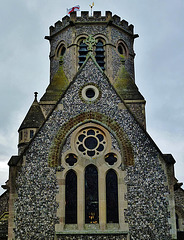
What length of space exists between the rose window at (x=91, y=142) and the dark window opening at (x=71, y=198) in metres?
1.10

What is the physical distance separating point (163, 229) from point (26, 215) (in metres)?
5.42

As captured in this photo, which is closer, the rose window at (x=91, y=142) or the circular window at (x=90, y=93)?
the rose window at (x=91, y=142)

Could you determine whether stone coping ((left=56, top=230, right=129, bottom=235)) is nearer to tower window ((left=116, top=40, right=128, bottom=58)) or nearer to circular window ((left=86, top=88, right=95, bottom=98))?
circular window ((left=86, top=88, right=95, bottom=98))

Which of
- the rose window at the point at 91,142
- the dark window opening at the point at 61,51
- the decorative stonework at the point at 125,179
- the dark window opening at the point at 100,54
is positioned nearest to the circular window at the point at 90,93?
the decorative stonework at the point at 125,179

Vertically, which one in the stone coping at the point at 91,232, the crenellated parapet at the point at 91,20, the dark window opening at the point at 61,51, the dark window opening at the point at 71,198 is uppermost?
the crenellated parapet at the point at 91,20

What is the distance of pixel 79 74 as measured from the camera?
1752 centimetres

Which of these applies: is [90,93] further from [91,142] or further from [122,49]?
[122,49]

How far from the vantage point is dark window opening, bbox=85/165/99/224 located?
1529 cm

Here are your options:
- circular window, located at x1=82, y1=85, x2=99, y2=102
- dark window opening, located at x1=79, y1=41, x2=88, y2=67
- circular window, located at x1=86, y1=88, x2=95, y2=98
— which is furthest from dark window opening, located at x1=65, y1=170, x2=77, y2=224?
dark window opening, located at x1=79, y1=41, x2=88, y2=67

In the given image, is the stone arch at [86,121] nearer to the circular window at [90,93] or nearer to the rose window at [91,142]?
the rose window at [91,142]

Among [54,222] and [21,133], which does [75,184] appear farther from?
[21,133]

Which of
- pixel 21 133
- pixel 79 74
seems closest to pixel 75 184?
pixel 79 74

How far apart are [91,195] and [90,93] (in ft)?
15.2

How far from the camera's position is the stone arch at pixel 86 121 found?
15.9m
